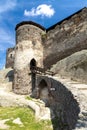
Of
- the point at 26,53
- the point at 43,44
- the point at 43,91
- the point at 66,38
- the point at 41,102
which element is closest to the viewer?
the point at 41,102

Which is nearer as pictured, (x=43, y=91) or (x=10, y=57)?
(x=43, y=91)

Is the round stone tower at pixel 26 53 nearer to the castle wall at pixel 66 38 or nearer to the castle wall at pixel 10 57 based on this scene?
the castle wall at pixel 66 38

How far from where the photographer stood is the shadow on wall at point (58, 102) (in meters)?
8.28

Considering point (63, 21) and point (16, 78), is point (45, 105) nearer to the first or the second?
point (16, 78)

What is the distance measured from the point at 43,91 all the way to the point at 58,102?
5.63 meters

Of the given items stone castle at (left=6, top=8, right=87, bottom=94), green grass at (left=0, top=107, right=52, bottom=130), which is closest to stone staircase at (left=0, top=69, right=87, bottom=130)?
green grass at (left=0, top=107, right=52, bottom=130)

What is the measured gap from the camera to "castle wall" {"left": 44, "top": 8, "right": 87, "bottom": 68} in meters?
20.2

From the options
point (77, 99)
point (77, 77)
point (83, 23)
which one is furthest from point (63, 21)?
point (77, 99)

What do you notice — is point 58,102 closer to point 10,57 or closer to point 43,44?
point 43,44

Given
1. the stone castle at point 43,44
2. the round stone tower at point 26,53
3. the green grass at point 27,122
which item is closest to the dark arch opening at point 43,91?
the stone castle at point 43,44

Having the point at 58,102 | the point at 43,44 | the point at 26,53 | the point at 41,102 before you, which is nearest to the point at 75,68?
the point at 41,102

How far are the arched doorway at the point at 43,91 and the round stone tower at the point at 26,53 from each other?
8.40 feet

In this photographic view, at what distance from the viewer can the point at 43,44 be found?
2464cm

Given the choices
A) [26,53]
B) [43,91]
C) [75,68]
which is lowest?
[43,91]
